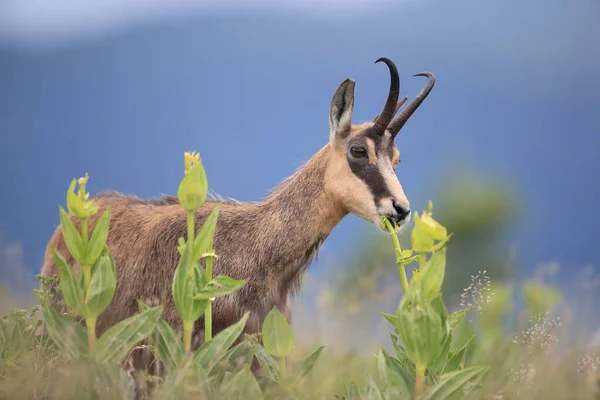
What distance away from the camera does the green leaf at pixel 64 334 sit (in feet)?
13.6

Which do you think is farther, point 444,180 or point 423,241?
point 444,180

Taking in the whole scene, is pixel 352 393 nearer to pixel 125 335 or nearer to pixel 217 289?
pixel 217 289

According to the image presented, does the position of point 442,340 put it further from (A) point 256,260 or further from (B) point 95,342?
(A) point 256,260

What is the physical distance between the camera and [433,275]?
4.21m

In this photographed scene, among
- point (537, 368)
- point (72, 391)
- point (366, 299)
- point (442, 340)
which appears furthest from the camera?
point (366, 299)

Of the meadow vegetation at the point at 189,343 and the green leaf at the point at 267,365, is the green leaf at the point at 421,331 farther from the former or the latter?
the green leaf at the point at 267,365

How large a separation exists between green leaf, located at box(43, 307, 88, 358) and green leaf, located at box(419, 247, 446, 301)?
6.76ft

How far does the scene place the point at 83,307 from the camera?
4117 millimetres

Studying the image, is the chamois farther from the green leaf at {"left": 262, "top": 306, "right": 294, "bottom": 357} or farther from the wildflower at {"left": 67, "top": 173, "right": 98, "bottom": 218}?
the wildflower at {"left": 67, "top": 173, "right": 98, "bottom": 218}

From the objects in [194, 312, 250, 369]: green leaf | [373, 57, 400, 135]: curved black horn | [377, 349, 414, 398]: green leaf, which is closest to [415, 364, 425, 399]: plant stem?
[377, 349, 414, 398]: green leaf

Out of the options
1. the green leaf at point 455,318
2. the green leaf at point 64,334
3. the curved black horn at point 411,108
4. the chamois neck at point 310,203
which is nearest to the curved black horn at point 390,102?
Answer: the curved black horn at point 411,108

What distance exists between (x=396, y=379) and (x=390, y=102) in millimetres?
2923

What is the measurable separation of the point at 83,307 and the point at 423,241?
2.04 m

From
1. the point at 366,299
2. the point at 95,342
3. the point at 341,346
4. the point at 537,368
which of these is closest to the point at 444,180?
the point at 366,299
